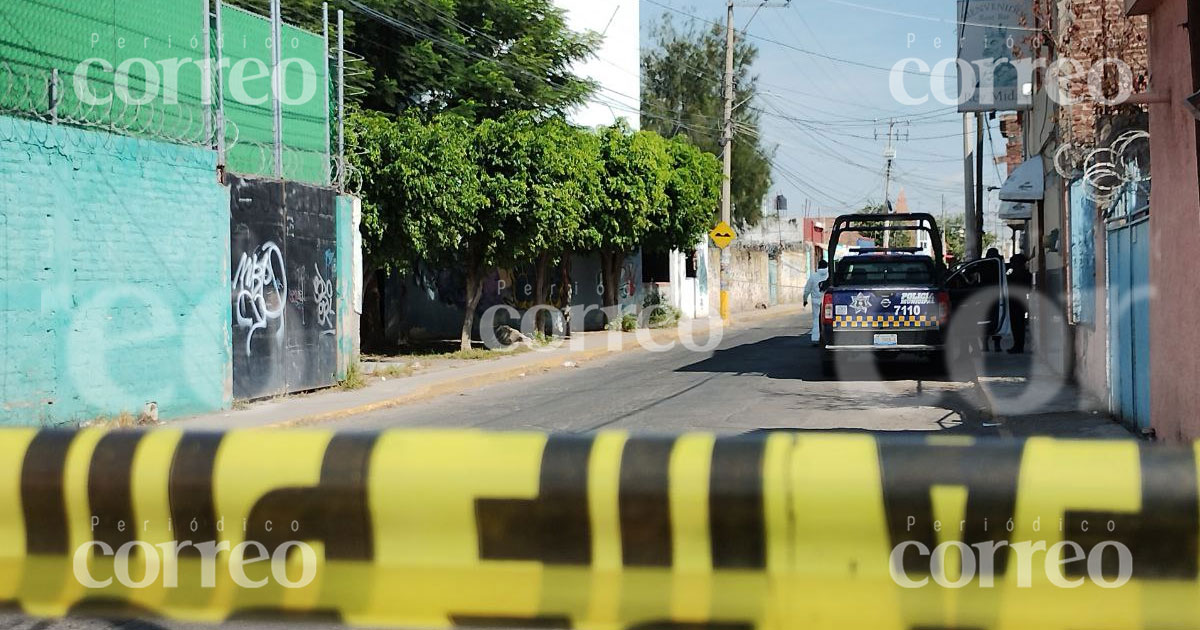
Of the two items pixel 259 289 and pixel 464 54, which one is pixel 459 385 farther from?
pixel 464 54

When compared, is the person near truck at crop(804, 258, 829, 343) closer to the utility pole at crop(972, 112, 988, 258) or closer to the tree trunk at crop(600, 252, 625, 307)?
the utility pole at crop(972, 112, 988, 258)

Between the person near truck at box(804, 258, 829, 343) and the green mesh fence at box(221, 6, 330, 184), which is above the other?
the green mesh fence at box(221, 6, 330, 184)

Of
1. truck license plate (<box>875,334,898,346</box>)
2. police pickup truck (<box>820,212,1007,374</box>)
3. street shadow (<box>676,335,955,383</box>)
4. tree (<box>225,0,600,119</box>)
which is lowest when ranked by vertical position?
street shadow (<box>676,335,955,383</box>)

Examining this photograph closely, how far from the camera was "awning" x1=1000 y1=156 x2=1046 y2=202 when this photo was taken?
1936 cm

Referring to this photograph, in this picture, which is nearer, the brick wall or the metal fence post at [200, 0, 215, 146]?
the brick wall

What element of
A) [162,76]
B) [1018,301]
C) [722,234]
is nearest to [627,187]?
[722,234]

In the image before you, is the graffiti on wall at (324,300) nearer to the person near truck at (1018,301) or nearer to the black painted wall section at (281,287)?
the black painted wall section at (281,287)

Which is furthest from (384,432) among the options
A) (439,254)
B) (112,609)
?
(439,254)

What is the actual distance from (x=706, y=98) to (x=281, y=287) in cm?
4357

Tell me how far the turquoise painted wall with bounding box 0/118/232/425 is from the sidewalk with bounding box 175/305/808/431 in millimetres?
728

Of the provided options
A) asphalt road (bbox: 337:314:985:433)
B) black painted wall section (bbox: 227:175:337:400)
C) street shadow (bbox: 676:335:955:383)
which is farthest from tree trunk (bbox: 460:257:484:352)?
black painted wall section (bbox: 227:175:337:400)

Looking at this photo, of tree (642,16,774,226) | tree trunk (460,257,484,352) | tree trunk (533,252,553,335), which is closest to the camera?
tree trunk (460,257,484,352)

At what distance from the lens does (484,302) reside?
29844 mm

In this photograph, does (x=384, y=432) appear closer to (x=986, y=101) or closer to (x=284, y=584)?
(x=284, y=584)
